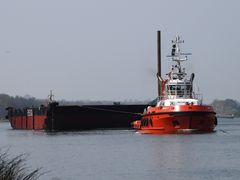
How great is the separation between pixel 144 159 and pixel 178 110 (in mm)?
20154

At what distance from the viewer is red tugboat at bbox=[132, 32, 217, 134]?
212ft

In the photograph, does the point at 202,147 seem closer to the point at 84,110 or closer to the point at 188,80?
the point at 188,80

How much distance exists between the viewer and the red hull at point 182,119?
6431 cm

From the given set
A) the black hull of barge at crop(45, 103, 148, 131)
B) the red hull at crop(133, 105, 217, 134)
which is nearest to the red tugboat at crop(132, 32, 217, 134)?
the red hull at crop(133, 105, 217, 134)

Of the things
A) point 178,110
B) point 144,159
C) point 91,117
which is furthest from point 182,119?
point 91,117

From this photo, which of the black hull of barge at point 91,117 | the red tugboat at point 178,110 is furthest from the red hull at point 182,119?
the black hull of barge at point 91,117

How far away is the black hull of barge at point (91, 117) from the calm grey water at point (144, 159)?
31214 millimetres

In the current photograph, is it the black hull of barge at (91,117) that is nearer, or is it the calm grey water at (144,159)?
the calm grey water at (144,159)

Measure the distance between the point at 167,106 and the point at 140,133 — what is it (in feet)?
29.8

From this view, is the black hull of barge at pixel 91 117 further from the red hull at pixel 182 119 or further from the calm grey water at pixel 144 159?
the calm grey water at pixel 144 159

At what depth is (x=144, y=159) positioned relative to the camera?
44.5 meters

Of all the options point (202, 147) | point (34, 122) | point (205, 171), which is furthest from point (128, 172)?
point (34, 122)

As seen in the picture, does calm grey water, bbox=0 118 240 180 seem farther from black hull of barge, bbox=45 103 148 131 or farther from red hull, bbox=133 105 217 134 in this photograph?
black hull of barge, bbox=45 103 148 131

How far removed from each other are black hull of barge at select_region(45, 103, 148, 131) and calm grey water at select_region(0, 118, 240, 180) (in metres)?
31.2
